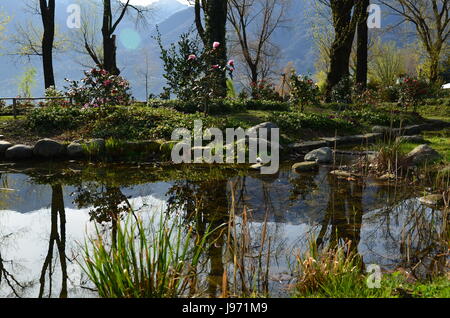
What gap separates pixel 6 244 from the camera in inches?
175

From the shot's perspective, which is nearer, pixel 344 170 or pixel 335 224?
pixel 335 224

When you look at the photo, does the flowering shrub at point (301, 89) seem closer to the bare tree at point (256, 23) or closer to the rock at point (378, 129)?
the rock at point (378, 129)

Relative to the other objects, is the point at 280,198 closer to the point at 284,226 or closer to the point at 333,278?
the point at 284,226

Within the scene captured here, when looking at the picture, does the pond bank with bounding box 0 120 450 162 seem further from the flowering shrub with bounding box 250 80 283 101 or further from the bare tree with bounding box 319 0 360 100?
the bare tree with bounding box 319 0 360 100

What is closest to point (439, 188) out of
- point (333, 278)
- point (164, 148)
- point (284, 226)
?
point (284, 226)

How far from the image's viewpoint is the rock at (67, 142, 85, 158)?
8.94 m

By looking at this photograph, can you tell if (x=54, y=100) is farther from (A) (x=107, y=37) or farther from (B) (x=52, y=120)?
(A) (x=107, y=37)

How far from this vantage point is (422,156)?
7.75 m

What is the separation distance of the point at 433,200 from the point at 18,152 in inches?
292

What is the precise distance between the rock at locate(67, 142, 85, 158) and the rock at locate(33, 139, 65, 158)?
0.20 meters

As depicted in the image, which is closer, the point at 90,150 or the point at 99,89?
the point at 90,150

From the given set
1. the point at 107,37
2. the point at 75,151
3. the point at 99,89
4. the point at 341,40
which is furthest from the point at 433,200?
the point at 107,37

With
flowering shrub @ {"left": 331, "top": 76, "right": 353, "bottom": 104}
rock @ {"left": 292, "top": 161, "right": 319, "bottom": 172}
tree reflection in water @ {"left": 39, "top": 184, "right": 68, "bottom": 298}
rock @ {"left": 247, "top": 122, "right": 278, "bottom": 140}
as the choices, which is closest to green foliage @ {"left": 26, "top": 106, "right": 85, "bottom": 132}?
rock @ {"left": 247, "top": 122, "right": 278, "bottom": 140}
